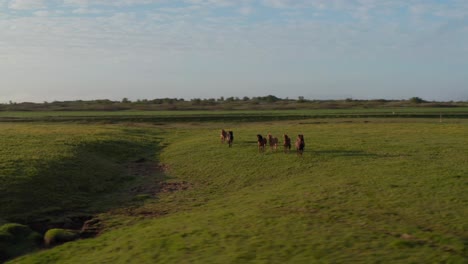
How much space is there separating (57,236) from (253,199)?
7516 mm

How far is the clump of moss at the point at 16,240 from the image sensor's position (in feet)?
52.1

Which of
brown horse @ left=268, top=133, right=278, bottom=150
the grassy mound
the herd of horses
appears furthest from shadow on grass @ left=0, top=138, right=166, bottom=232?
brown horse @ left=268, top=133, right=278, bottom=150

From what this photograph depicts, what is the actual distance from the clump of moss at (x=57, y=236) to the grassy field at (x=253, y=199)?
1165 millimetres

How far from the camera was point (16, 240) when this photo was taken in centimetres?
1673

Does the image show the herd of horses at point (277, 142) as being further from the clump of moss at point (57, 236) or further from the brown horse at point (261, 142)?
the clump of moss at point (57, 236)

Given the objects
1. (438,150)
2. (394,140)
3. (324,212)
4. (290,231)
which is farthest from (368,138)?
(290,231)

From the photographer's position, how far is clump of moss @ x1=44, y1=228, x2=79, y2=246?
16688mm

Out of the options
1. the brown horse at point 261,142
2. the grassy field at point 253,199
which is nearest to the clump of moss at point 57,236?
the grassy field at point 253,199

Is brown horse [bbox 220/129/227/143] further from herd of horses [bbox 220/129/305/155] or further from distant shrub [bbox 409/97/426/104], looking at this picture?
distant shrub [bbox 409/97/426/104]

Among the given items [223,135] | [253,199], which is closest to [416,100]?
[223,135]

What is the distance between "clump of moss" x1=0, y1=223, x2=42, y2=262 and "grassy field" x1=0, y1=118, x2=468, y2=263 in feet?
3.86

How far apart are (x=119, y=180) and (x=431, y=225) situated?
56.8ft

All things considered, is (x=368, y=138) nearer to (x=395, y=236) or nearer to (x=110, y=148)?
(x=110, y=148)

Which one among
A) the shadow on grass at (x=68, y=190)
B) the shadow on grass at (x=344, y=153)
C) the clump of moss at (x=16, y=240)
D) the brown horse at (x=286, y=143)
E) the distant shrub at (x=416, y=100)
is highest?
the distant shrub at (x=416, y=100)
